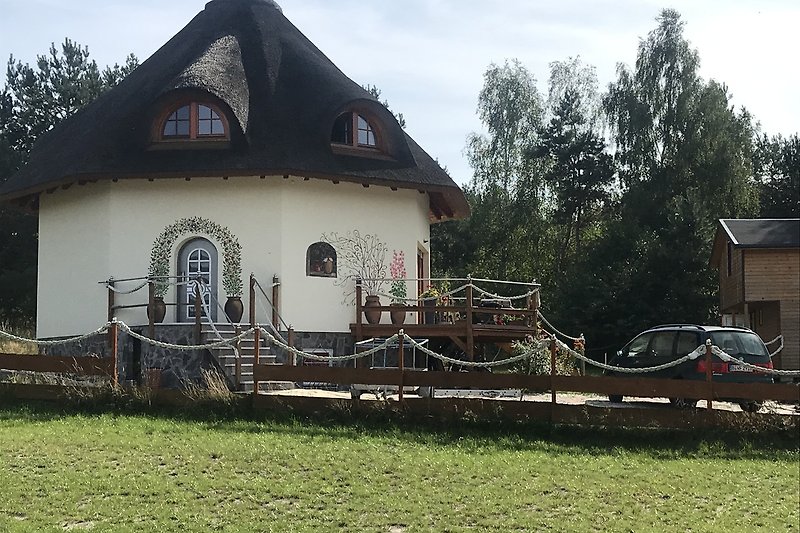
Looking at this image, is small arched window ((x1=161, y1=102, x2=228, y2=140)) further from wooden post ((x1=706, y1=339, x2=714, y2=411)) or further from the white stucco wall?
wooden post ((x1=706, y1=339, x2=714, y2=411))

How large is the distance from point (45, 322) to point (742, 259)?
71.0 feet

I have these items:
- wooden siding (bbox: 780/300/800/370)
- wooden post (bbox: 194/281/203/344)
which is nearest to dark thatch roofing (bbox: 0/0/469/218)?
wooden post (bbox: 194/281/203/344)

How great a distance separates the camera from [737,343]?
17375 mm

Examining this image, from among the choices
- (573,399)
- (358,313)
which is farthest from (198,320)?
(573,399)

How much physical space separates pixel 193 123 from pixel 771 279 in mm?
19998

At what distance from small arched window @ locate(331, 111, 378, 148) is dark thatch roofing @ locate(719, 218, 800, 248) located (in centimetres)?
1532

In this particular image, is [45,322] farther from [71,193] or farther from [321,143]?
[321,143]

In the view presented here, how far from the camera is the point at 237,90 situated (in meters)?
22.2

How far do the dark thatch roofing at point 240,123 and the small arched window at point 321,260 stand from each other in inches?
68.5

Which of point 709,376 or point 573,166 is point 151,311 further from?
point 573,166

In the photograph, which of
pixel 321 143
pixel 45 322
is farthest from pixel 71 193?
pixel 321 143

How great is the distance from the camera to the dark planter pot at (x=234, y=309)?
2103cm

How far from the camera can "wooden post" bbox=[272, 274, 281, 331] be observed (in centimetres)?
2152

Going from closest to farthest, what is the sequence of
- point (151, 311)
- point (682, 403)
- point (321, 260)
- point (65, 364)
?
point (65, 364), point (682, 403), point (151, 311), point (321, 260)
